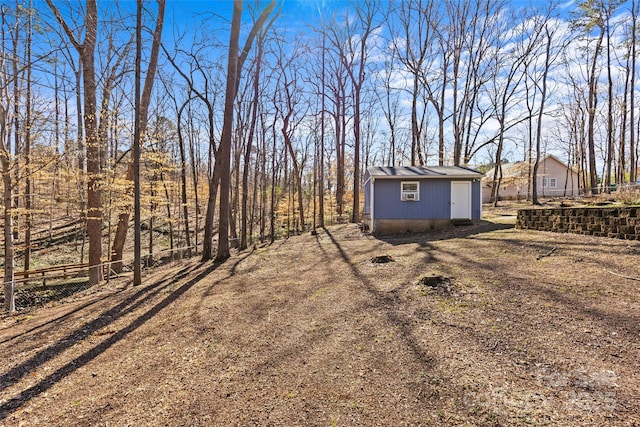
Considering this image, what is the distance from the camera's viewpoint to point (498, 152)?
20.8 m

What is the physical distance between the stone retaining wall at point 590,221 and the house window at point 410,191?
3990 mm

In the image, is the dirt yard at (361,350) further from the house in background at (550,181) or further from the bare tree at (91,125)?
the house in background at (550,181)

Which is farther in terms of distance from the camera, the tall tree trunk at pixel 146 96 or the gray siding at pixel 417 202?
the gray siding at pixel 417 202

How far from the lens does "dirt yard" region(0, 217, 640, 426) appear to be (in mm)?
2521

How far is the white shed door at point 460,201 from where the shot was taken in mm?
12172

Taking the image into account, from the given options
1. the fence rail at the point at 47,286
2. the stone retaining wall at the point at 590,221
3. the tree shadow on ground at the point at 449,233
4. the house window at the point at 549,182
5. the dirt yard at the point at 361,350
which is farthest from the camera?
the house window at the point at 549,182

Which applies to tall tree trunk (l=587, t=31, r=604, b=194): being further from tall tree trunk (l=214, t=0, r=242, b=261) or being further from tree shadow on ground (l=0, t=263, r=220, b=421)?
tree shadow on ground (l=0, t=263, r=220, b=421)

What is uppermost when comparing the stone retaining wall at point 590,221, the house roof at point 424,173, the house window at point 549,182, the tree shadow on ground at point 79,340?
the house window at point 549,182

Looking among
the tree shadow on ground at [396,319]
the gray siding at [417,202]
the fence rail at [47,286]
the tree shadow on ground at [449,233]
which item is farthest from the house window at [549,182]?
the fence rail at [47,286]

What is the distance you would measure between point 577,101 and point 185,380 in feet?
106

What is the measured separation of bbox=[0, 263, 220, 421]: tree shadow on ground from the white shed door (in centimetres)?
1002

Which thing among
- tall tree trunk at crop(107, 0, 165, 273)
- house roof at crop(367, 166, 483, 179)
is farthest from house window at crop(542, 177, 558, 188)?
tall tree trunk at crop(107, 0, 165, 273)

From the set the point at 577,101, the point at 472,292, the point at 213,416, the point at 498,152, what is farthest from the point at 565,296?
the point at 577,101

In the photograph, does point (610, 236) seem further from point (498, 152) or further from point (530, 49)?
point (530, 49)
